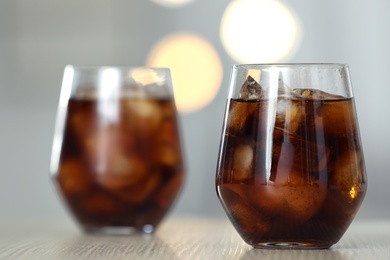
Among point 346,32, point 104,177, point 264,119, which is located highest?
point 346,32

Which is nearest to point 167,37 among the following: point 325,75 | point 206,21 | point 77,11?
point 206,21

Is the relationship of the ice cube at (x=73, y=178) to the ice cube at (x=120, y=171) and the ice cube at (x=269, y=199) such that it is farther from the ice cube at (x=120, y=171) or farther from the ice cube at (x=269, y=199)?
the ice cube at (x=269, y=199)

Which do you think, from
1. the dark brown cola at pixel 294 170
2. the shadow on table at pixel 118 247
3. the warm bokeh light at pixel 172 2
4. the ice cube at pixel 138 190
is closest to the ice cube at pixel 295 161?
the dark brown cola at pixel 294 170

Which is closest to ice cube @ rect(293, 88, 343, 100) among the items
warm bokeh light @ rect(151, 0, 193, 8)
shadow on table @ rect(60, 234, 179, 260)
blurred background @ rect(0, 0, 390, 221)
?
shadow on table @ rect(60, 234, 179, 260)

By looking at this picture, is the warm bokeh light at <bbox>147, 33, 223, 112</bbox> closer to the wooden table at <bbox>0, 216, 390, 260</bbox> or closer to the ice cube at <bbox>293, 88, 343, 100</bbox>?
the wooden table at <bbox>0, 216, 390, 260</bbox>

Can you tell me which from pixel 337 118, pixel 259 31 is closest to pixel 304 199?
pixel 337 118

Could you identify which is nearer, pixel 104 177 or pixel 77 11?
pixel 104 177

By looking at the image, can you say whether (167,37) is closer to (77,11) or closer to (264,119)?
(77,11)
